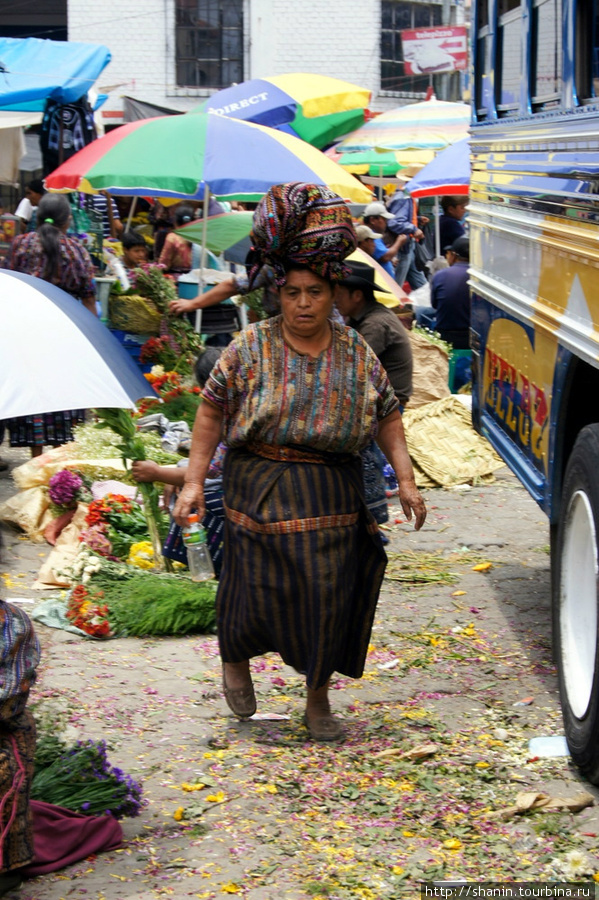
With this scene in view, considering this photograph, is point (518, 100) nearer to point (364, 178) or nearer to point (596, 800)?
point (596, 800)

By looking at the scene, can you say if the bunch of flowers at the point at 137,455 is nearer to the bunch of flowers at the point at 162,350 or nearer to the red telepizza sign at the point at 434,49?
the bunch of flowers at the point at 162,350

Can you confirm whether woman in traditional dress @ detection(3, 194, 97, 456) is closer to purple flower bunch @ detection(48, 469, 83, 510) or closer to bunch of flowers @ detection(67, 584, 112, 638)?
purple flower bunch @ detection(48, 469, 83, 510)

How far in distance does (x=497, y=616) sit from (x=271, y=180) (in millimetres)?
4271

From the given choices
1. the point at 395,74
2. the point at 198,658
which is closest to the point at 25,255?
the point at 198,658

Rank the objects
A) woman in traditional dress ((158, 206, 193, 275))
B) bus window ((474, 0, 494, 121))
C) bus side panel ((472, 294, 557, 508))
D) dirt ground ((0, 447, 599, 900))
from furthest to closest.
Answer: woman in traditional dress ((158, 206, 193, 275)), bus window ((474, 0, 494, 121)), bus side panel ((472, 294, 557, 508)), dirt ground ((0, 447, 599, 900))

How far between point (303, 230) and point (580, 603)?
1716 mm

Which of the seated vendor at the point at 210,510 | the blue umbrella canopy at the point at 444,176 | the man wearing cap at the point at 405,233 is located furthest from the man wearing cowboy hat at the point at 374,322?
the man wearing cap at the point at 405,233

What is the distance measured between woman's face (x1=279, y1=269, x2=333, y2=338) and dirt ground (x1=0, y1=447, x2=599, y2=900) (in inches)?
60.2

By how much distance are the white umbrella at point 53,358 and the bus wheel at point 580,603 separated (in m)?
1.60

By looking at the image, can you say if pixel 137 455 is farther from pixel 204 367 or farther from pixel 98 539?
pixel 98 539

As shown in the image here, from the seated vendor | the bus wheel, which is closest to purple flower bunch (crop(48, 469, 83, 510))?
the seated vendor

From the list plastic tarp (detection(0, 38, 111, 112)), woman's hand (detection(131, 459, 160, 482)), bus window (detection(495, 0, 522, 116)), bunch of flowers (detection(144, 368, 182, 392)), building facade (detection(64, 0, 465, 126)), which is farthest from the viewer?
building facade (detection(64, 0, 465, 126))

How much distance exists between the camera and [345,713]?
15.0 feet

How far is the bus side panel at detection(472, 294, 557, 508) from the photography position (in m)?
4.66
